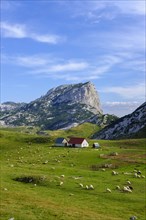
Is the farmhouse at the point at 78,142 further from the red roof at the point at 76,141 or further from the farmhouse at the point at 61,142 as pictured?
the farmhouse at the point at 61,142

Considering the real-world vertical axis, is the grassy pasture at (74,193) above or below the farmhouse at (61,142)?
below

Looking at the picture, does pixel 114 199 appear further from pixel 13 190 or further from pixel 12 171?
pixel 12 171

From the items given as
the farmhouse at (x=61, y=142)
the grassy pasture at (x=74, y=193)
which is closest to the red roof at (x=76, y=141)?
the farmhouse at (x=61, y=142)

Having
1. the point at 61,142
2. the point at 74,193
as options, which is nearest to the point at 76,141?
the point at 61,142

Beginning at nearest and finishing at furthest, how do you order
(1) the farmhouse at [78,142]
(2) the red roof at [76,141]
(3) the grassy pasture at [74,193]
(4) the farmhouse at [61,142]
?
(3) the grassy pasture at [74,193]
(1) the farmhouse at [78,142]
(2) the red roof at [76,141]
(4) the farmhouse at [61,142]

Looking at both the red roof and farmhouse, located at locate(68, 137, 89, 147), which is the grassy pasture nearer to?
farmhouse, located at locate(68, 137, 89, 147)

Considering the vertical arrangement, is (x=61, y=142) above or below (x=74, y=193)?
above

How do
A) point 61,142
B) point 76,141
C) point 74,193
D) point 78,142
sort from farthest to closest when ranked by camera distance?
point 76,141, point 61,142, point 78,142, point 74,193

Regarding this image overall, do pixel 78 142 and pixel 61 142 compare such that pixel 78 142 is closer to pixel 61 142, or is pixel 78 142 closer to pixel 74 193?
pixel 61 142

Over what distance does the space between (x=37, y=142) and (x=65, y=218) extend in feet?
371

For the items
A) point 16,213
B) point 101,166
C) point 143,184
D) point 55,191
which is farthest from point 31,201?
point 101,166

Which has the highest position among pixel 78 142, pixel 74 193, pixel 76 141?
pixel 76 141

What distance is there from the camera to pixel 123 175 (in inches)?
2766

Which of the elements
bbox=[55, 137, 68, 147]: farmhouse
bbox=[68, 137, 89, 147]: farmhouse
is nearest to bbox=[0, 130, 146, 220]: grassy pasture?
bbox=[68, 137, 89, 147]: farmhouse
